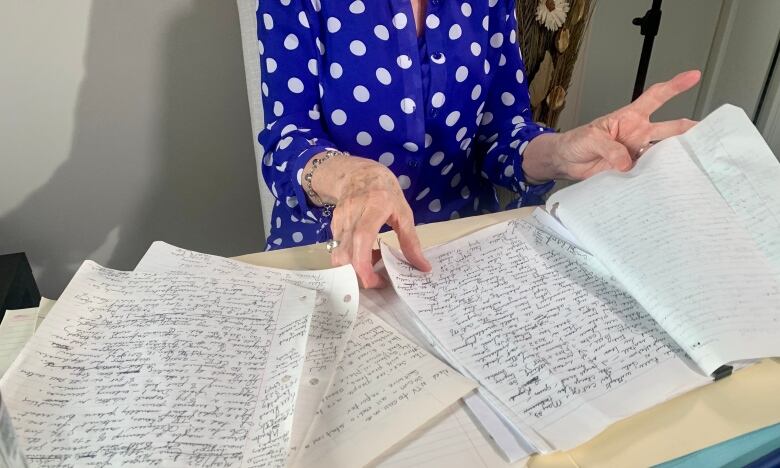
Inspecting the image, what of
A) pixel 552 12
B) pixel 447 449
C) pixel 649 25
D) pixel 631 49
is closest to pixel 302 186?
pixel 447 449

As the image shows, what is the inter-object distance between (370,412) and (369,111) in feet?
1.60

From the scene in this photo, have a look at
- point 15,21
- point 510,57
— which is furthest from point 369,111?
point 15,21

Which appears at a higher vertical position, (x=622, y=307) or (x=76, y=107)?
(x=76, y=107)

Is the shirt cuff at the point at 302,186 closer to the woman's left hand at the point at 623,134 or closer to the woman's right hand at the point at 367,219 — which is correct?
the woman's right hand at the point at 367,219

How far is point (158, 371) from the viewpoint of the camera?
496 mm

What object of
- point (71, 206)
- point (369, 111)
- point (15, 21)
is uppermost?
point (15, 21)

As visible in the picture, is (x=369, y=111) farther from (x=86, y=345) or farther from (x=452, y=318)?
(x=86, y=345)

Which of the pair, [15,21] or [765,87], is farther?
[765,87]

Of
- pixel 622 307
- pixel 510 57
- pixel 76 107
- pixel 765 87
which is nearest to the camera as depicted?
pixel 622 307

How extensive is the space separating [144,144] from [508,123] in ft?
2.27

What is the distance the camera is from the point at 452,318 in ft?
1.90

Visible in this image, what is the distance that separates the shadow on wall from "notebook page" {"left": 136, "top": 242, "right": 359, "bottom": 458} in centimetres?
55

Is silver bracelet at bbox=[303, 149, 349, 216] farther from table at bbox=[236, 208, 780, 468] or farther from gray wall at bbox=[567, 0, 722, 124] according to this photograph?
gray wall at bbox=[567, 0, 722, 124]

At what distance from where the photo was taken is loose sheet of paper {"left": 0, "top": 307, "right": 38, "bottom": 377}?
54cm
